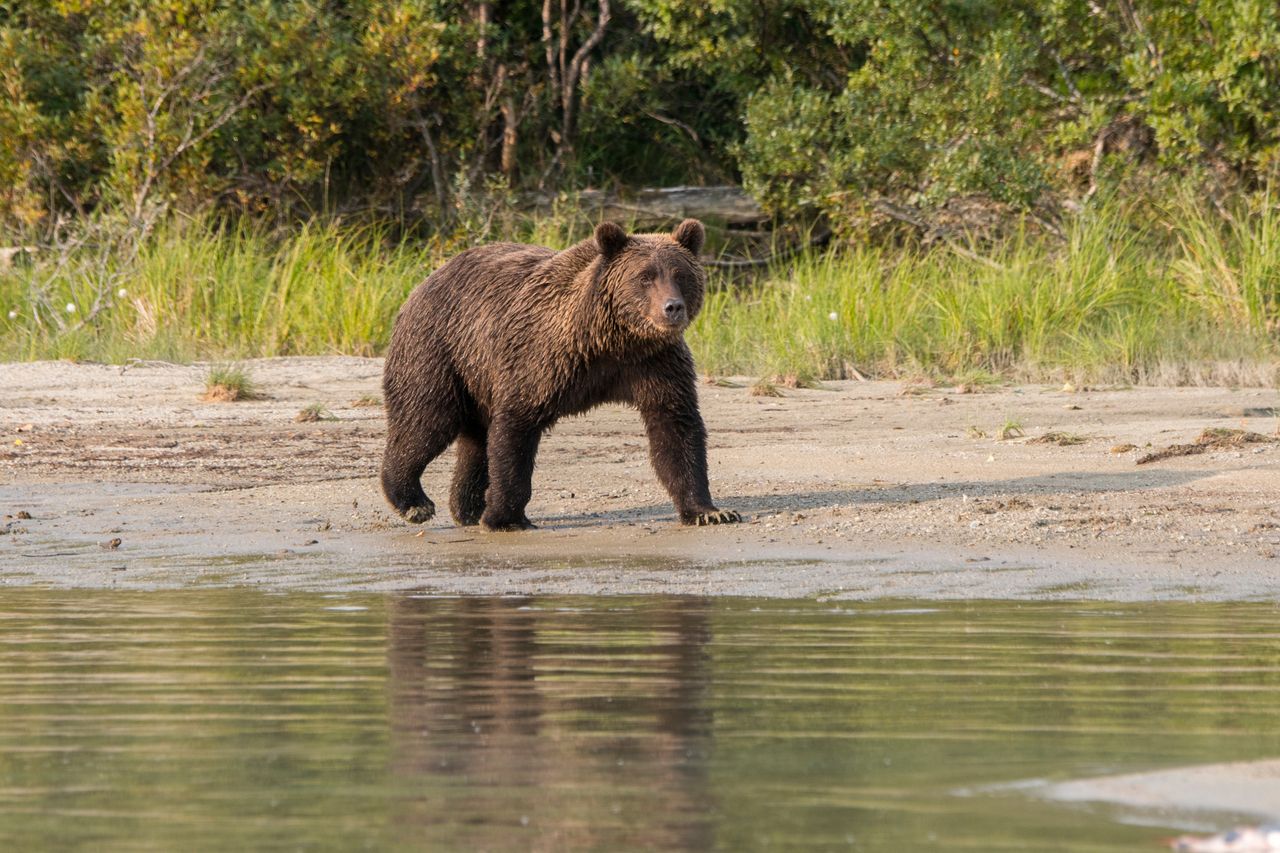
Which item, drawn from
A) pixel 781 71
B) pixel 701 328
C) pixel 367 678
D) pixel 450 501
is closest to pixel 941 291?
pixel 701 328

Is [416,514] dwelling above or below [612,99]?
below

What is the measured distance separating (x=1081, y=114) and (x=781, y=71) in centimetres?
339

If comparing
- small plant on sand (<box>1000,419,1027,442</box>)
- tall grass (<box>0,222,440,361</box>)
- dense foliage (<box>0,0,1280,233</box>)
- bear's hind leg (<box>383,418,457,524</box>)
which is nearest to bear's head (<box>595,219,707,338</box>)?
bear's hind leg (<box>383,418,457,524</box>)

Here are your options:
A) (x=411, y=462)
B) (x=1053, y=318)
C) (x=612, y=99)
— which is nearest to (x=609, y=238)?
(x=411, y=462)

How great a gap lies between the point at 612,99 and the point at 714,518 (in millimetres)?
A: 12755

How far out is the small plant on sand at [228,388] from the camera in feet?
44.0

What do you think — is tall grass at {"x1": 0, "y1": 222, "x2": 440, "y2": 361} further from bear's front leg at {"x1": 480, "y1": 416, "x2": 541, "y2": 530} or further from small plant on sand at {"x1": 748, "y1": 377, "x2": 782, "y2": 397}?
bear's front leg at {"x1": 480, "y1": 416, "x2": 541, "y2": 530}

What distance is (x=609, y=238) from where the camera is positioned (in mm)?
8531

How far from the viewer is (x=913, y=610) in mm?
6320

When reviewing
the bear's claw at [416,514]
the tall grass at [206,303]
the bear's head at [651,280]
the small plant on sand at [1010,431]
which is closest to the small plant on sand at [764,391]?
the small plant on sand at [1010,431]

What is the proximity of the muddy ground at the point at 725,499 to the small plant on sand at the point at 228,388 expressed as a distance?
0.18 metres

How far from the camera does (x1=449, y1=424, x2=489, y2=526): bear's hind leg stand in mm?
9320

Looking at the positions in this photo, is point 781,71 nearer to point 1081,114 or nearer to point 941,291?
point 1081,114

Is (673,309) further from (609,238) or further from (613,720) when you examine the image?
(613,720)
